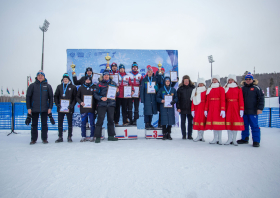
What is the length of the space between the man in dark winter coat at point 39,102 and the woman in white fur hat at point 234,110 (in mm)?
4514

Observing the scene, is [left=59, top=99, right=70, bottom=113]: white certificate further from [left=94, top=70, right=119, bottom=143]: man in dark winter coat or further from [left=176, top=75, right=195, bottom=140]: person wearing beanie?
[left=176, top=75, right=195, bottom=140]: person wearing beanie

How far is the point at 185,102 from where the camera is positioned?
15.6ft

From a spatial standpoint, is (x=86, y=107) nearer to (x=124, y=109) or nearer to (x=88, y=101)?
(x=88, y=101)

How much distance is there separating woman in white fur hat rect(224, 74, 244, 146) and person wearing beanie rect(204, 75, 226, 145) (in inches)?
6.0

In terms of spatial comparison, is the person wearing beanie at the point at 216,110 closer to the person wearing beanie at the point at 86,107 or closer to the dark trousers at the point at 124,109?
the dark trousers at the point at 124,109

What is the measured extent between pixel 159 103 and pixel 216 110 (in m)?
1.59

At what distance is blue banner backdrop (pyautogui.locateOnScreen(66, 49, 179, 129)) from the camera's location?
6852mm

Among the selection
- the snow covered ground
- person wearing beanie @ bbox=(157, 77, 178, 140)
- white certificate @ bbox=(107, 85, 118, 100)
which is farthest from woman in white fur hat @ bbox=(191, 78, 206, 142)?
white certificate @ bbox=(107, 85, 118, 100)

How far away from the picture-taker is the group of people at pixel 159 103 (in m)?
3.97

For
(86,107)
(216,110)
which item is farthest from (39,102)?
(216,110)

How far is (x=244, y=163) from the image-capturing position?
8.44ft

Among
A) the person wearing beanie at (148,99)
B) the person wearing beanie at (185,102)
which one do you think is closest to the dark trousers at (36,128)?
the person wearing beanie at (148,99)

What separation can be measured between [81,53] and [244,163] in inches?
260

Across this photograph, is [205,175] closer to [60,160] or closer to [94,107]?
[60,160]
